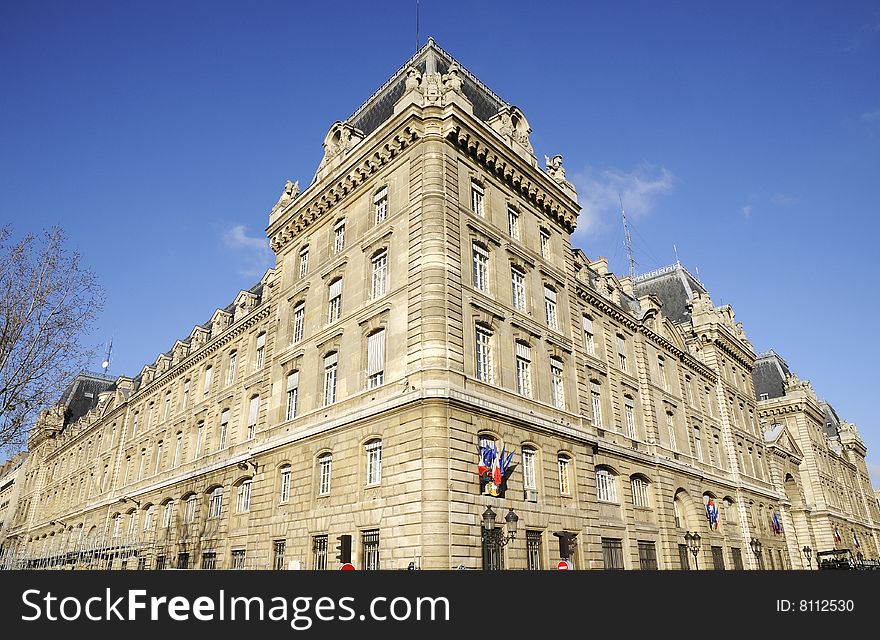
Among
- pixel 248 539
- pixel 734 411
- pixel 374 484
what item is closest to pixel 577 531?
pixel 374 484

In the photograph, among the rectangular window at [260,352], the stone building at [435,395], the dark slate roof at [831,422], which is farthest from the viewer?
the dark slate roof at [831,422]

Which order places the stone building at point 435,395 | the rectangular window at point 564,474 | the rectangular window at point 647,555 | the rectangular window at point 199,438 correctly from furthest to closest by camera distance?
1. the rectangular window at point 199,438
2. the rectangular window at point 647,555
3. the rectangular window at point 564,474
4. the stone building at point 435,395

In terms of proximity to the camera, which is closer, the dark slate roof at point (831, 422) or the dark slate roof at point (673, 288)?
the dark slate roof at point (673, 288)

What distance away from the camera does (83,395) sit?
7125 cm

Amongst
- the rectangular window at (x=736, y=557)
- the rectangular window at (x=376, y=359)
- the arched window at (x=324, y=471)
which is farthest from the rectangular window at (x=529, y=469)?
the rectangular window at (x=736, y=557)

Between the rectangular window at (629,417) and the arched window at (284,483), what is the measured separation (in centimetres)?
1830

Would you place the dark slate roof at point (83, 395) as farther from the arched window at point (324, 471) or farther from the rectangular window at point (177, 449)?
the arched window at point (324, 471)

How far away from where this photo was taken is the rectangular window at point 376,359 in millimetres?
22891

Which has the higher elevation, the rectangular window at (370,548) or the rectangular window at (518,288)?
the rectangular window at (518,288)

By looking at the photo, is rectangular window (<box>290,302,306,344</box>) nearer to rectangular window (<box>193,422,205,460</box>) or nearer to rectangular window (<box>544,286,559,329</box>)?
rectangular window (<box>544,286,559,329</box>)
